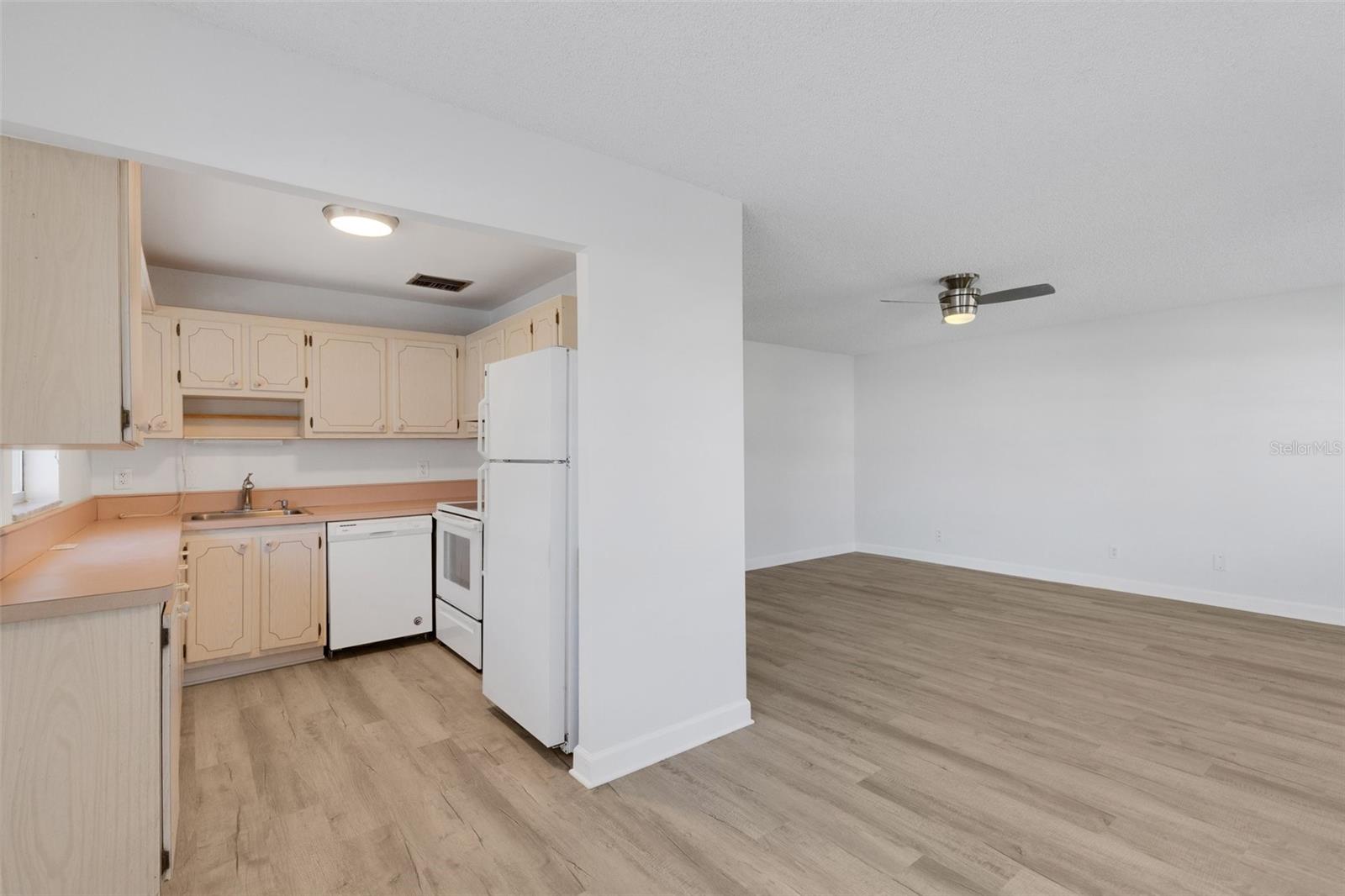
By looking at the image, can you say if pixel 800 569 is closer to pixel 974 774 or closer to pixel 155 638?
pixel 974 774

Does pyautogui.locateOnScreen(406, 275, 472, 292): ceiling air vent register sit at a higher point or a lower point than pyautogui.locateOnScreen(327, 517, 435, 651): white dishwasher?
higher

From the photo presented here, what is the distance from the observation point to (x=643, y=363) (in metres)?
2.68

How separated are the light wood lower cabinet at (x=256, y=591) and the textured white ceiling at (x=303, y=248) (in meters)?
1.64

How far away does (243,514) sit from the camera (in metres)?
4.05

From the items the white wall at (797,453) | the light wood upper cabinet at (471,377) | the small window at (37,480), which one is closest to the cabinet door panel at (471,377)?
the light wood upper cabinet at (471,377)

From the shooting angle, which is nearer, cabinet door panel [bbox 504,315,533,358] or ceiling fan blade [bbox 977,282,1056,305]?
cabinet door panel [bbox 504,315,533,358]

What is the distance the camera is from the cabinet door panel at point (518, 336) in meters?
3.88

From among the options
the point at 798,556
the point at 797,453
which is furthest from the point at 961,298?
the point at 798,556

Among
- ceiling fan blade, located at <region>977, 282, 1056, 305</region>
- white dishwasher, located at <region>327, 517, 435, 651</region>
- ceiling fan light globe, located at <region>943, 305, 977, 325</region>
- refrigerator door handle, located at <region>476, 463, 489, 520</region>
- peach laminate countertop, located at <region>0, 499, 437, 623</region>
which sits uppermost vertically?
ceiling fan blade, located at <region>977, 282, 1056, 305</region>

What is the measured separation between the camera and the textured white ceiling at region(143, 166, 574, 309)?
2.94 meters

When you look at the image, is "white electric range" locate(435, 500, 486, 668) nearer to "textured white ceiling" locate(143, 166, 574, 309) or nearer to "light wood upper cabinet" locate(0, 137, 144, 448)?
"textured white ceiling" locate(143, 166, 574, 309)

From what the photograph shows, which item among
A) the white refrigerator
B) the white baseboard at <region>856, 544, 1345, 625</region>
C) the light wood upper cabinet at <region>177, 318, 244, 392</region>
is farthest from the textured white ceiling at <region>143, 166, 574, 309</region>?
the white baseboard at <region>856, 544, 1345, 625</region>

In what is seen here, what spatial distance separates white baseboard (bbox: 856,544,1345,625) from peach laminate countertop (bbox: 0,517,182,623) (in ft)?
22.4

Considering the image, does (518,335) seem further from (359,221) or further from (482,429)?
(359,221)
